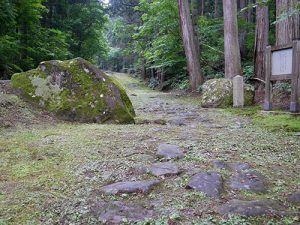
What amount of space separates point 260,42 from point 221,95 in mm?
2445

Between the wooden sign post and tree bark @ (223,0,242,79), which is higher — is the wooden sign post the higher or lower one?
the lower one

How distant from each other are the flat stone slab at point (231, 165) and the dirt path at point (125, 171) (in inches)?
1.6

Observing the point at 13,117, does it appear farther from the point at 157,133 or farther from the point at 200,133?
the point at 200,133

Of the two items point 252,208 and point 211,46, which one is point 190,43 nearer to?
point 211,46

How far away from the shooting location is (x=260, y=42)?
9.55 m

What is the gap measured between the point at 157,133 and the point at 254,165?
1862mm

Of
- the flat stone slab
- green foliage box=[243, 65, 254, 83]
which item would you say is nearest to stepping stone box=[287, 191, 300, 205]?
the flat stone slab

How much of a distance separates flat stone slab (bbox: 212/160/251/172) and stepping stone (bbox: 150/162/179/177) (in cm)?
42

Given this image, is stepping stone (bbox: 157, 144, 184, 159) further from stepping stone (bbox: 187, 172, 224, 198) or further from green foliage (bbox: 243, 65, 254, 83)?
green foliage (bbox: 243, 65, 254, 83)

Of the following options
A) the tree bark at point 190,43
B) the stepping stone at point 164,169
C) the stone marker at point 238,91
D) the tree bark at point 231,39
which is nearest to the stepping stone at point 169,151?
the stepping stone at point 164,169

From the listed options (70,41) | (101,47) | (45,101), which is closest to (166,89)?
(101,47)

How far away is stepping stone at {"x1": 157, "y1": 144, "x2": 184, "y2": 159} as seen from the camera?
11.2 feet

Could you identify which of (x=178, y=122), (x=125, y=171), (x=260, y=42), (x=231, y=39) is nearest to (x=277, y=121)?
(x=178, y=122)

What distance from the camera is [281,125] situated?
5.11m
